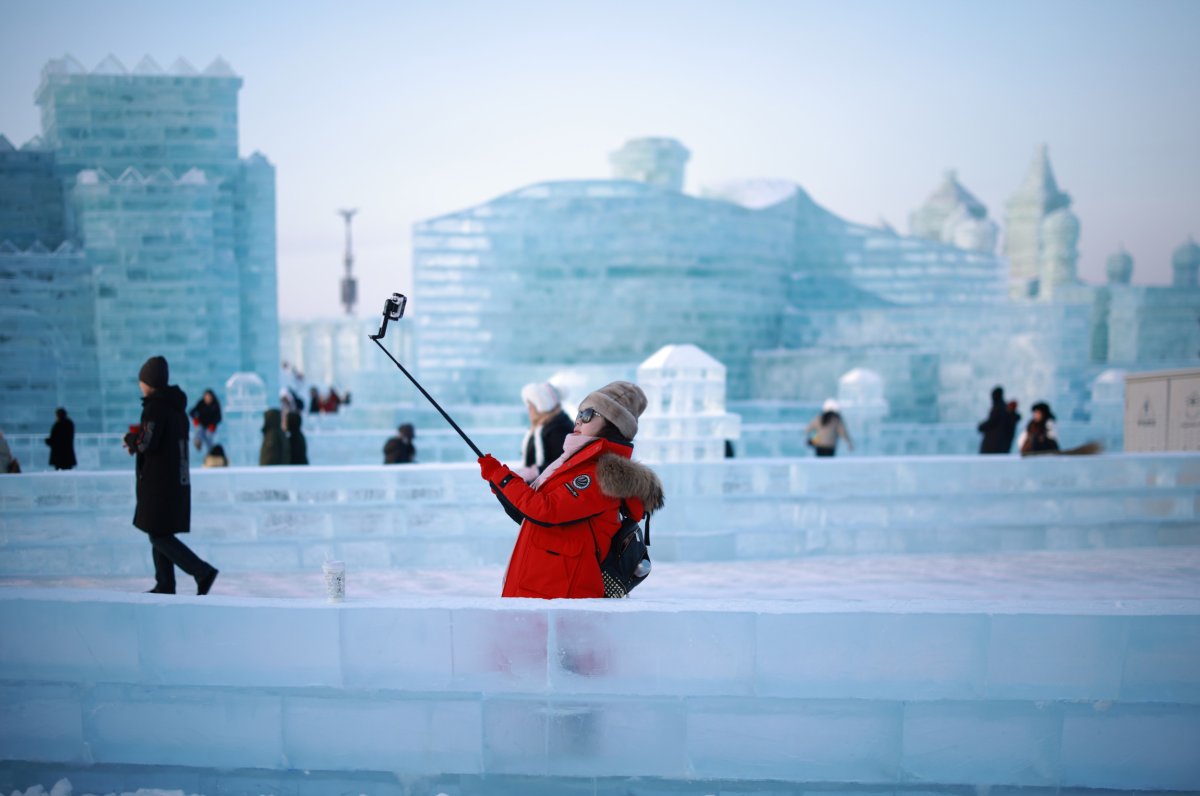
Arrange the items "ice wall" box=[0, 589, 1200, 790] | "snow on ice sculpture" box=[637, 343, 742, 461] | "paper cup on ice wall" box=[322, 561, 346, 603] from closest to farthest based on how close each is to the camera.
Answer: "ice wall" box=[0, 589, 1200, 790] < "paper cup on ice wall" box=[322, 561, 346, 603] < "snow on ice sculpture" box=[637, 343, 742, 461]

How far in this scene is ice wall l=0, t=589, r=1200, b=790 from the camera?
9.70 ft

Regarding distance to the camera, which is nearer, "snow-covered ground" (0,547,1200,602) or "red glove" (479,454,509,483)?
"red glove" (479,454,509,483)

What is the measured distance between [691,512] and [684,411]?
169 centimetres

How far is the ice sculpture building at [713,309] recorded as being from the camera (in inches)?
862

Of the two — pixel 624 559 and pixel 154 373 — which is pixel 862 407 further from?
pixel 624 559

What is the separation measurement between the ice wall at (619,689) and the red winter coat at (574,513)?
191mm

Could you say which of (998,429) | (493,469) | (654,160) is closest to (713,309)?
(654,160)

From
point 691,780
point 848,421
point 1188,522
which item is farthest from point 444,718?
point 848,421

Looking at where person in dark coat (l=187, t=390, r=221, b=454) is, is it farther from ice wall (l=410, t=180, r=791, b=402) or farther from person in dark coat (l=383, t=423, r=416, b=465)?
ice wall (l=410, t=180, r=791, b=402)

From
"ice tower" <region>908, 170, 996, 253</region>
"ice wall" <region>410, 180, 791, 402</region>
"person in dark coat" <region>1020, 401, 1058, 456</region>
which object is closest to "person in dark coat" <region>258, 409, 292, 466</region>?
"person in dark coat" <region>1020, 401, 1058, 456</region>

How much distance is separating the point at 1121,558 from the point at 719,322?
1645 centimetres

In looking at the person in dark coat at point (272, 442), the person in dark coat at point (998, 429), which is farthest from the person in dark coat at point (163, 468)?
the person in dark coat at point (998, 429)

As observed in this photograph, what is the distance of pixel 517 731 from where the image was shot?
306cm

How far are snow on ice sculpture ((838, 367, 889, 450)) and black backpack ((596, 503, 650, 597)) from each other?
43.7 ft
